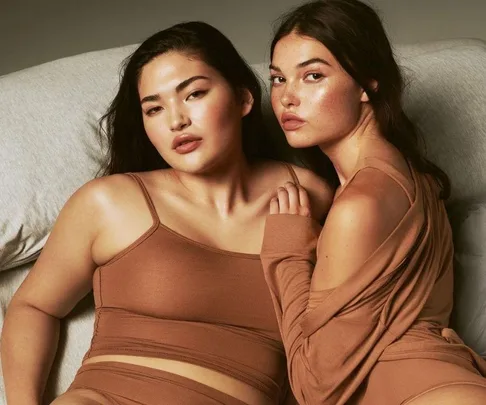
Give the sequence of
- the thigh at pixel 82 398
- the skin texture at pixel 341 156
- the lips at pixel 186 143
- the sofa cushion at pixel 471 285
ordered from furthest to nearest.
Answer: the sofa cushion at pixel 471 285
the lips at pixel 186 143
the thigh at pixel 82 398
the skin texture at pixel 341 156

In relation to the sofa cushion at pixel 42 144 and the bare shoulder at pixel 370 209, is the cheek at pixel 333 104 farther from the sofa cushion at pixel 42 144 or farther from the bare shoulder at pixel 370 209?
the sofa cushion at pixel 42 144

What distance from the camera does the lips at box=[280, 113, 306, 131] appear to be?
1702 mm

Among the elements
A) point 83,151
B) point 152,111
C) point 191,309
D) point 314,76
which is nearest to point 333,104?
point 314,76

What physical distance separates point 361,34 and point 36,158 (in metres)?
0.70

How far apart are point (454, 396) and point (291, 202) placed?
539 millimetres

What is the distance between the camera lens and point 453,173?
2.09 meters

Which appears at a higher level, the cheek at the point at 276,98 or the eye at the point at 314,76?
the eye at the point at 314,76

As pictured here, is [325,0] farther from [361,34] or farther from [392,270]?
[392,270]

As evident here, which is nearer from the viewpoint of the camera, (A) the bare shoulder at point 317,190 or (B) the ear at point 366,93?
(B) the ear at point 366,93

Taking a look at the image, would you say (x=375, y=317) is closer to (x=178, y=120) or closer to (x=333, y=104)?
(x=333, y=104)

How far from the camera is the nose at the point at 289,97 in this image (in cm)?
169

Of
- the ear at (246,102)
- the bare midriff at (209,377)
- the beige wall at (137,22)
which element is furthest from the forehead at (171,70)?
the beige wall at (137,22)

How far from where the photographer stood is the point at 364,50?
1.68m

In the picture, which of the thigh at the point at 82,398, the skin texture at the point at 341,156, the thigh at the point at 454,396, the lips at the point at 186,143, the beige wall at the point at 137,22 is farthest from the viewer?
the beige wall at the point at 137,22
